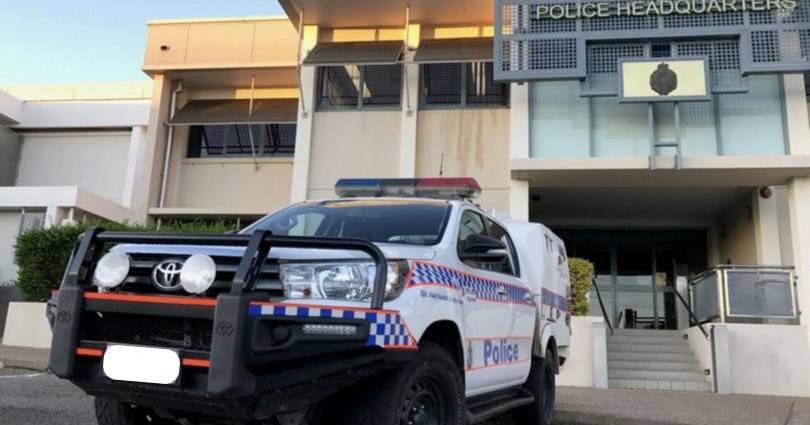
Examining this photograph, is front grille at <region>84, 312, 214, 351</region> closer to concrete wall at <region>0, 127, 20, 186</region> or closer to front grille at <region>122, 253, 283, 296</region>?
front grille at <region>122, 253, 283, 296</region>

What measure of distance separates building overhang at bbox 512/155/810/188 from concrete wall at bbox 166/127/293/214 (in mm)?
7885

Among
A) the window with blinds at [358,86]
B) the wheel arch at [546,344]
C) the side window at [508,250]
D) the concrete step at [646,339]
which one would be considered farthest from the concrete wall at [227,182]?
the side window at [508,250]

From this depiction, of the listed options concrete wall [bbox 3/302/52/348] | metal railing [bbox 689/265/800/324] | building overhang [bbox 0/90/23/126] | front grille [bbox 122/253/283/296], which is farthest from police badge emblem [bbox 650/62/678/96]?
building overhang [bbox 0/90/23/126]

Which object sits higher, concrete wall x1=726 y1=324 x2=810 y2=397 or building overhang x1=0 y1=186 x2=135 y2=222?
building overhang x1=0 y1=186 x2=135 y2=222

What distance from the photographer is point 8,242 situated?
17141 millimetres

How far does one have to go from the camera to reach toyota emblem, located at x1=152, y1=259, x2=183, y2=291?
3.18 m

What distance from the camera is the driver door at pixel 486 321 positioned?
4.27 meters

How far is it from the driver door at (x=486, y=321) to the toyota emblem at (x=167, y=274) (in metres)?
1.76

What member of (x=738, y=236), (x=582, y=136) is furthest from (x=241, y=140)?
(x=738, y=236)

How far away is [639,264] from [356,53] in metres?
9.91

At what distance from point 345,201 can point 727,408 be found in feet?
22.2

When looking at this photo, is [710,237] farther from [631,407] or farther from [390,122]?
[631,407]

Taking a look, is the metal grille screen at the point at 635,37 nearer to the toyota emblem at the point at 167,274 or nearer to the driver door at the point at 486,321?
the driver door at the point at 486,321

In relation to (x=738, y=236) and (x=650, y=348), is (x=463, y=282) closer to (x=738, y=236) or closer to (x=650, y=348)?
(x=650, y=348)
